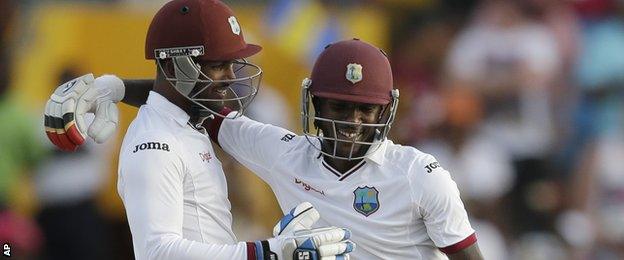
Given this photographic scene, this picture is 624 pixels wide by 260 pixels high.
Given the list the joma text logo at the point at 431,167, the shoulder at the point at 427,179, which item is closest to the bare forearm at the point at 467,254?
the shoulder at the point at 427,179

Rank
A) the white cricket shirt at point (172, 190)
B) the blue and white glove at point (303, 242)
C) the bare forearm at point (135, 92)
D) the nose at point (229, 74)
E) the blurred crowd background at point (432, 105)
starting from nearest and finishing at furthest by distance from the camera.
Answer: the blue and white glove at point (303, 242)
the white cricket shirt at point (172, 190)
the nose at point (229, 74)
the bare forearm at point (135, 92)
the blurred crowd background at point (432, 105)

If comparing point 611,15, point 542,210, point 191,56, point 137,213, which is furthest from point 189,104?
point 611,15

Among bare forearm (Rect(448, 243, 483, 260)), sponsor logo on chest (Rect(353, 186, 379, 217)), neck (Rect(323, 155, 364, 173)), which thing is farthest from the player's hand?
bare forearm (Rect(448, 243, 483, 260))

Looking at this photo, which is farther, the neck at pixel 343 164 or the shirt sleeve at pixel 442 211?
the neck at pixel 343 164

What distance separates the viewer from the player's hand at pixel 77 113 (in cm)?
556

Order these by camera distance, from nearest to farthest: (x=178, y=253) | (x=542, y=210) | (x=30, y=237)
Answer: (x=178, y=253)
(x=30, y=237)
(x=542, y=210)

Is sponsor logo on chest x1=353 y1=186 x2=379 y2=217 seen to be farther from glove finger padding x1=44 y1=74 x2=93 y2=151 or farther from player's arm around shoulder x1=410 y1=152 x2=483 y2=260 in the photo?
glove finger padding x1=44 y1=74 x2=93 y2=151

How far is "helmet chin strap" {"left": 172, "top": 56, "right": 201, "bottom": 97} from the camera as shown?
18.4 ft

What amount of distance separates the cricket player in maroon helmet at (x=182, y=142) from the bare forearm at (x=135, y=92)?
0.16 m

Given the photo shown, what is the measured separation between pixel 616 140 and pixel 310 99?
17.4 ft

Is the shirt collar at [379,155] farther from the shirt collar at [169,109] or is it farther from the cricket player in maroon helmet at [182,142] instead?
the shirt collar at [169,109]

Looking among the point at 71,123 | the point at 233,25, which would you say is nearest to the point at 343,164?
the point at 233,25

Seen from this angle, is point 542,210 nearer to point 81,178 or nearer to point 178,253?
point 81,178

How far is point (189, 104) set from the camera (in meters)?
5.68
